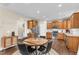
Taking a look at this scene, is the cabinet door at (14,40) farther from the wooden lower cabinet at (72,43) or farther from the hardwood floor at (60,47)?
the wooden lower cabinet at (72,43)

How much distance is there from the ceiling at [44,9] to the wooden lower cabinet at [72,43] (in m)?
0.61

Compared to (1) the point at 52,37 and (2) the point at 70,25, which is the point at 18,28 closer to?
(1) the point at 52,37

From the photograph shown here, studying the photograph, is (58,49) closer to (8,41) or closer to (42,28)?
(42,28)

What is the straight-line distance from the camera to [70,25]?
3.10 meters

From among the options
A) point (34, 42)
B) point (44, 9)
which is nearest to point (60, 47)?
point (34, 42)

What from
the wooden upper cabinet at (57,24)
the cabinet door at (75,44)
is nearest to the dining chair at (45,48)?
the wooden upper cabinet at (57,24)

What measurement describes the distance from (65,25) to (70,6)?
0.49 meters

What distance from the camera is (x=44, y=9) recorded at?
3.04 metres

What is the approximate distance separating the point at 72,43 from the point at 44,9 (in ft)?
3.71

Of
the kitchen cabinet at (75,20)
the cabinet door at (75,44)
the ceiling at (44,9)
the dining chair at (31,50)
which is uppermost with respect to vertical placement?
the ceiling at (44,9)

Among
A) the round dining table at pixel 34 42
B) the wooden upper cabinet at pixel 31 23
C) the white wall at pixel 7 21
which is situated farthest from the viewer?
the wooden upper cabinet at pixel 31 23

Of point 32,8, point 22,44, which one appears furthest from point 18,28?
point 32,8

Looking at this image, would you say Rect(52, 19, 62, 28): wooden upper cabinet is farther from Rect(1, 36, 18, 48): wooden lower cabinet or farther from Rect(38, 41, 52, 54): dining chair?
Rect(1, 36, 18, 48): wooden lower cabinet

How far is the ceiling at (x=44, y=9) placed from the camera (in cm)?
289
